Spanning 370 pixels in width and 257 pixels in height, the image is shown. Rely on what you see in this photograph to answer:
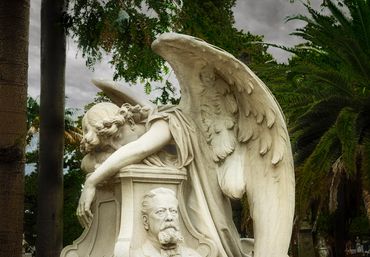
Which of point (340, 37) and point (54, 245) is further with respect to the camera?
point (340, 37)

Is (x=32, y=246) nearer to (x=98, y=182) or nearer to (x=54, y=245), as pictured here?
(x=54, y=245)

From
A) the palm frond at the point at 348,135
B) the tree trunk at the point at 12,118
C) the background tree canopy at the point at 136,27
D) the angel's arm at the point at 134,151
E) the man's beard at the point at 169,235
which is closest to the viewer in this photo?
the man's beard at the point at 169,235

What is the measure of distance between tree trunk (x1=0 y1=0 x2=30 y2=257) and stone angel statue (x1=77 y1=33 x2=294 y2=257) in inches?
97.4

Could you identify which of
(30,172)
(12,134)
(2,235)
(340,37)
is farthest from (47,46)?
(30,172)

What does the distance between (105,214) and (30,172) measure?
22.7 m

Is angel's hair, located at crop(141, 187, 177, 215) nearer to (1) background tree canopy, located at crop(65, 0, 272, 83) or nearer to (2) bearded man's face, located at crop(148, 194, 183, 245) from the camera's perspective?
(2) bearded man's face, located at crop(148, 194, 183, 245)

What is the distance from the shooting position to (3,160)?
25.1 ft

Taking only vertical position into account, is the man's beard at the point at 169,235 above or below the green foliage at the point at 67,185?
below

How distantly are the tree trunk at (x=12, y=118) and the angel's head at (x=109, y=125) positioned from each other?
2331 mm

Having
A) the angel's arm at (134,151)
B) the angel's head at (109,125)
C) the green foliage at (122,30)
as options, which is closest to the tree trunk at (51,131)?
the green foliage at (122,30)

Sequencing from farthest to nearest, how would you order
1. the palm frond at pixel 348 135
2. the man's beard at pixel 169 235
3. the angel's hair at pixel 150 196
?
the palm frond at pixel 348 135 < the angel's hair at pixel 150 196 < the man's beard at pixel 169 235

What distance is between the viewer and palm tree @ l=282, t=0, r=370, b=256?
13.0m

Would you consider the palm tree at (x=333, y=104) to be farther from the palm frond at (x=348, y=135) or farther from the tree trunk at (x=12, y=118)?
the tree trunk at (x=12, y=118)

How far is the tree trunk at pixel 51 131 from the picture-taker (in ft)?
31.0
